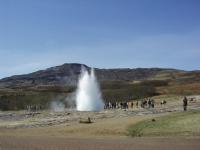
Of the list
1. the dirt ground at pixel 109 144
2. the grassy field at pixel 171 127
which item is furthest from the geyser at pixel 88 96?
the dirt ground at pixel 109 144

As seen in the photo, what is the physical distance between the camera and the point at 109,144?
35469mm

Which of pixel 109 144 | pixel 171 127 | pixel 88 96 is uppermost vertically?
pixel 88 96

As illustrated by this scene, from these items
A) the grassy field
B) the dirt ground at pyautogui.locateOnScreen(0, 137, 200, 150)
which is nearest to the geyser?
the grassy field

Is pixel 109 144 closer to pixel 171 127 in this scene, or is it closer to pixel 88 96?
pixel 171 127

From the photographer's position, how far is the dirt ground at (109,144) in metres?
32.8

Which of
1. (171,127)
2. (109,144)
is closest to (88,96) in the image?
(171,127)

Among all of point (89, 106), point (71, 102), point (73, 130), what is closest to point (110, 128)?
point (73, 130)

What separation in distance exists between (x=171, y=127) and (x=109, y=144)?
6895 millimetres

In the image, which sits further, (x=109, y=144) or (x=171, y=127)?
(x=171, y=127)

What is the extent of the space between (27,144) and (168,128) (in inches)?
453

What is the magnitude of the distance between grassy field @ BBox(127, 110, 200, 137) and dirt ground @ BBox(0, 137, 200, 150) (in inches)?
82.6

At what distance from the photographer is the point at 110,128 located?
1810 inches

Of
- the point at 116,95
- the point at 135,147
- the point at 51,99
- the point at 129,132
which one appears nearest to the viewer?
the point at 135,147

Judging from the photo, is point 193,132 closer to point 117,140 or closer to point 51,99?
point 117,140
